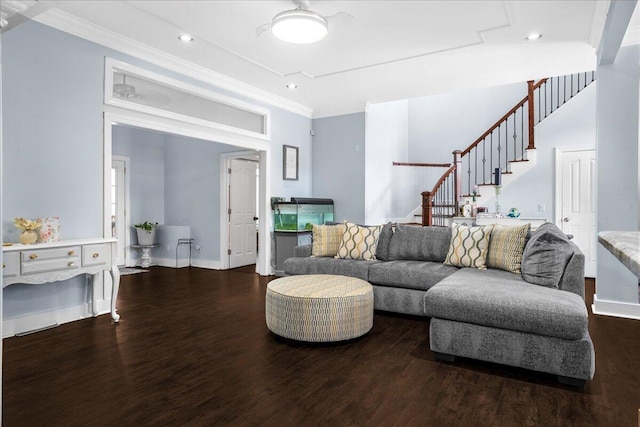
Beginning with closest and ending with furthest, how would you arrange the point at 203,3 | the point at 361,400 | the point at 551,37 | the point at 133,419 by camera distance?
the point at 133,419
the point at 361,400
the point at 203,3
the point at 551,37

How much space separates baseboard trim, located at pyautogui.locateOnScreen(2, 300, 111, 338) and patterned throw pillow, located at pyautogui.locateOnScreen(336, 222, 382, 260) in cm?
247

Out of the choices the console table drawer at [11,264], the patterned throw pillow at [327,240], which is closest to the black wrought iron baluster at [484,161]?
the patterned throw pillow at [327,240]

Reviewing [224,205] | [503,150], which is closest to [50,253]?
[224,205]

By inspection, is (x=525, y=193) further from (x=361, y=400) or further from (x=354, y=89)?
(x=361, y=400)

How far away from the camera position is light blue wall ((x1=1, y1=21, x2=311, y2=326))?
10.7 feet

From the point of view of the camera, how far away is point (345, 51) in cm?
435

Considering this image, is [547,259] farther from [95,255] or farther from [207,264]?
[207,264]

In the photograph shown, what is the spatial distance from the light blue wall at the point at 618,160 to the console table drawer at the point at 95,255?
4.72 metres

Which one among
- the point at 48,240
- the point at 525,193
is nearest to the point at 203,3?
the point at 48,240

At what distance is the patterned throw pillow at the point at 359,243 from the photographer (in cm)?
425

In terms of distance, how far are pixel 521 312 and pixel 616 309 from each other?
2132mm

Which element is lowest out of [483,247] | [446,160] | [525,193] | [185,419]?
[185,419]

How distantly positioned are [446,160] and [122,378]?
7.03m

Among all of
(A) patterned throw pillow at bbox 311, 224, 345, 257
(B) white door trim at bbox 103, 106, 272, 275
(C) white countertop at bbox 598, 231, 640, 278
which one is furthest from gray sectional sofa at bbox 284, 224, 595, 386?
(B) white door trim at bbox 103, 106, 272, 275
